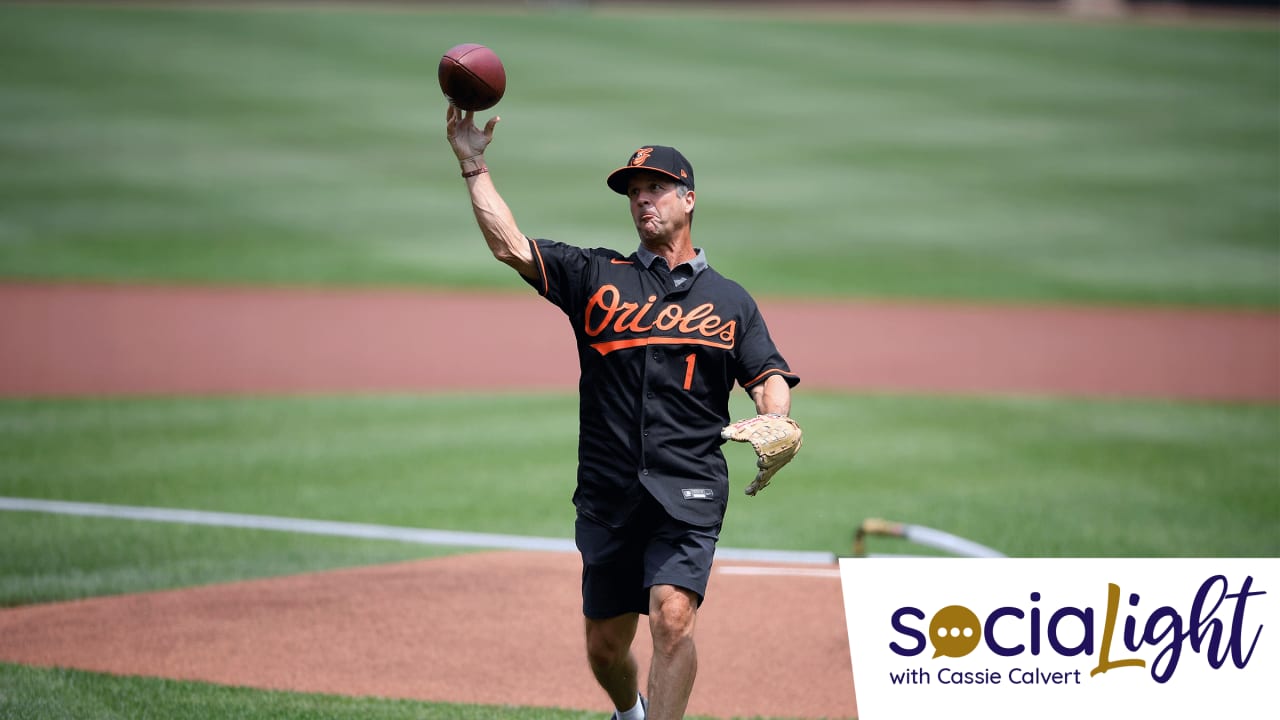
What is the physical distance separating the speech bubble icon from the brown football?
2.73 meters

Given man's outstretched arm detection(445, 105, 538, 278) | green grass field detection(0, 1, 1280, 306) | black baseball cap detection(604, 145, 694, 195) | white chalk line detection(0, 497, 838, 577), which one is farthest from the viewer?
green grass field detection(0, 1, 1280, 306)

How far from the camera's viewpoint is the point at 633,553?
518cm

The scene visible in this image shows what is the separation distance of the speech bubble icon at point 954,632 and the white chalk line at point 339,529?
439 cm

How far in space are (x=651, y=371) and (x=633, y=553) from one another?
0.72 meters

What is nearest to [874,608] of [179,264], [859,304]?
[859,304]

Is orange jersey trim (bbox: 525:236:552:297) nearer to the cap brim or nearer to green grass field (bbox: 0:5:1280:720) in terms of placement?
the cap brim

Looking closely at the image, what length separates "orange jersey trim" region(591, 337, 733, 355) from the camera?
16.9 feet

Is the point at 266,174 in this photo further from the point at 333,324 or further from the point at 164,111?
the point at 333,324

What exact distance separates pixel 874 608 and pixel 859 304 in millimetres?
16562

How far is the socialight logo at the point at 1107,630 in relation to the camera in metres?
4.33

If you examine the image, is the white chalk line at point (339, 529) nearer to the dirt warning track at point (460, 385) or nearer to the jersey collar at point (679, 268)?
the dirt warning track at point (460, 385)

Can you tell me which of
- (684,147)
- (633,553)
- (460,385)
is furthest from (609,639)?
(684,147)

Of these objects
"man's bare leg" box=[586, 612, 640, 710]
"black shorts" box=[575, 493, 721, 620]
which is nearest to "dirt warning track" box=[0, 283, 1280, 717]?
"man's bare leg" box=[586, 612, 640, 710]

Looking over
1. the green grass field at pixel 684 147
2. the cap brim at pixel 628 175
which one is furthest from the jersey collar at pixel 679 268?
the green grass field at pixel 684 147
